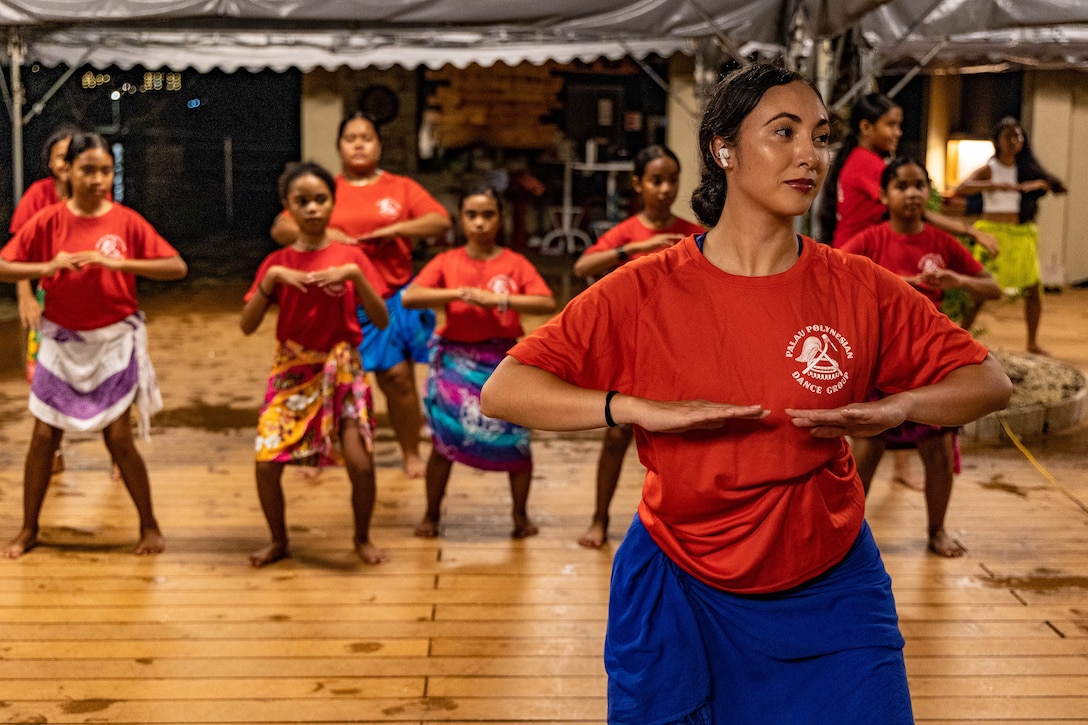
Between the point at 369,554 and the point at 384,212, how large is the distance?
162cm

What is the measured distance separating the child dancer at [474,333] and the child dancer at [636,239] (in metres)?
0.27

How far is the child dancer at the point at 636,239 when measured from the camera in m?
4.71

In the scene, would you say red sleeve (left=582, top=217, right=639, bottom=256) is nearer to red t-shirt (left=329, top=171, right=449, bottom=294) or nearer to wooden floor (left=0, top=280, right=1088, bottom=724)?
red t-shirt (left=329, top=171, right=449, bottom=294)

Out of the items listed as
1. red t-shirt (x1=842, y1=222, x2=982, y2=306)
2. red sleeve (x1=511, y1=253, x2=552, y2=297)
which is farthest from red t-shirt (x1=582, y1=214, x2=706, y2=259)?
red t-shirt (x1=842, y1=222, x2=982, y2=306)

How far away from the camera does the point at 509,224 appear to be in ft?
52.4

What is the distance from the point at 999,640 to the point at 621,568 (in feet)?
7.02

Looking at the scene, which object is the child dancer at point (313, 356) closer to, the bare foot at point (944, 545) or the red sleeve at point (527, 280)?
the red sleeve at point (527, 280)

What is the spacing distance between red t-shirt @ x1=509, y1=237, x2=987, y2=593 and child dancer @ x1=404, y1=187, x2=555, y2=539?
258 centimetres

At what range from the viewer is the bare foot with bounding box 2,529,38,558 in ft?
15.4

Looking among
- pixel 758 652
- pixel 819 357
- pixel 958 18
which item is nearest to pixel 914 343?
pixel 819 357

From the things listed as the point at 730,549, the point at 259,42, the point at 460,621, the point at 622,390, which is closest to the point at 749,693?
the point at 730,549

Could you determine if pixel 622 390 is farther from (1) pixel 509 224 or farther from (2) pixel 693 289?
(1) pixel 509 224

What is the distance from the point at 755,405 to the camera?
2.04 meters

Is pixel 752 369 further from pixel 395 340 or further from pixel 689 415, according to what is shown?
pixel 395 340
